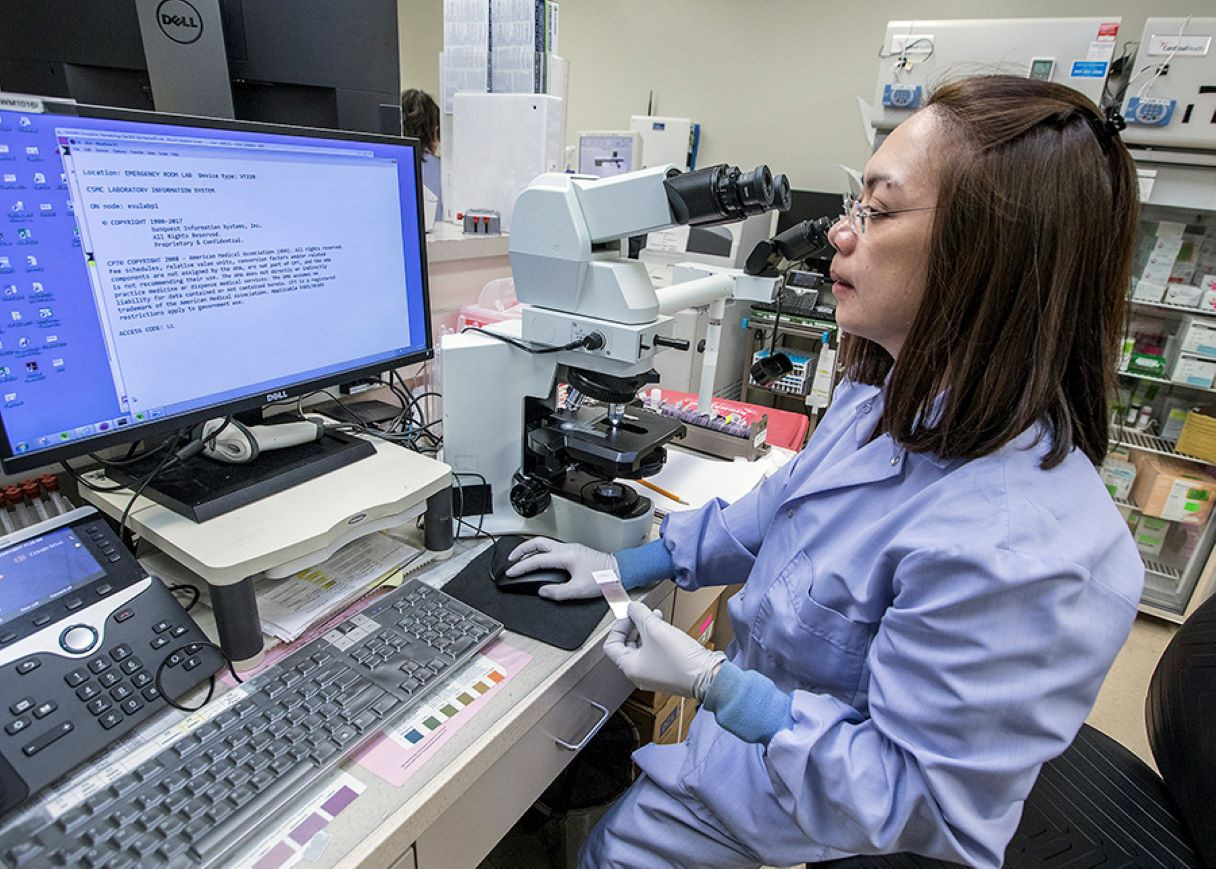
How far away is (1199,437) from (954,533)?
2.43m

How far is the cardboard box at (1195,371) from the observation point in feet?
7.50

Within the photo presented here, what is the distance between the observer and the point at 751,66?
3652mm

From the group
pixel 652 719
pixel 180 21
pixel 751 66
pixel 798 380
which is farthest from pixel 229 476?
pixel 751 66

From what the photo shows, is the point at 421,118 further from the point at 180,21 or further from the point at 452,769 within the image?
the point at 452,769

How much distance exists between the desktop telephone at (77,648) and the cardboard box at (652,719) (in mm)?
881

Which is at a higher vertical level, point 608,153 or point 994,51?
Answer: point 994,51

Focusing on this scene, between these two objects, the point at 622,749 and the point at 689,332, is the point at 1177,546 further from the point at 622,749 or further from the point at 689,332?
the point at 622,749

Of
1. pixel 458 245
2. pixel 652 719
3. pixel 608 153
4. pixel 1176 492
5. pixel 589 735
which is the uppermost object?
pixel 608 153

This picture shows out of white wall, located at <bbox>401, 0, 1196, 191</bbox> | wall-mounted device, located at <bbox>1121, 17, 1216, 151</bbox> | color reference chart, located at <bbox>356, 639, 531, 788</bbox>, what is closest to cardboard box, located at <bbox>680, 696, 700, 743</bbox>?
color reference chart, located at <bbox>356, 639, 531, 788</bbox>

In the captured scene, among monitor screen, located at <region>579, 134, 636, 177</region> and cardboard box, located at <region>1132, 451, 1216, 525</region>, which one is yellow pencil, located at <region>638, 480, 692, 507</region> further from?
cardboard box, located at <region>1132, 451, 1216, 525</region>

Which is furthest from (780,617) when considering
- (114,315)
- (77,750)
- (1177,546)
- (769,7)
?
(769,7)

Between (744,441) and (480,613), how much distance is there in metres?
0.79

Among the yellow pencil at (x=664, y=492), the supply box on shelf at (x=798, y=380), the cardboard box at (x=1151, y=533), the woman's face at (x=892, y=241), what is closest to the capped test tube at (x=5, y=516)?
the yellow pencil at (x=664, y=492)

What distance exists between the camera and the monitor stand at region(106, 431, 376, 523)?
81 cm
